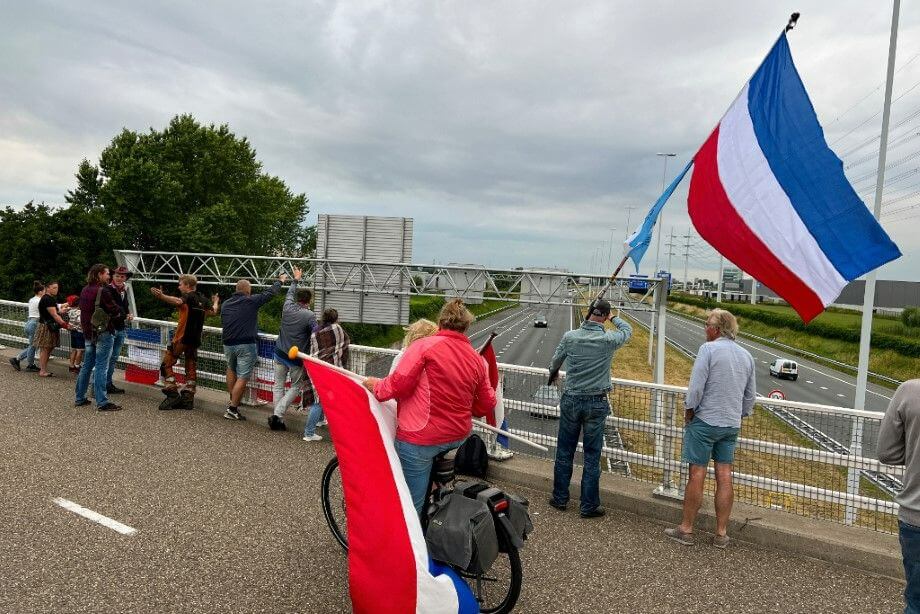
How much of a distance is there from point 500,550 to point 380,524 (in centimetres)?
76

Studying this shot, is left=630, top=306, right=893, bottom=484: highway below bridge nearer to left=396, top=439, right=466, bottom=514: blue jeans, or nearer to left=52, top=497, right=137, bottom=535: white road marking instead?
left=396, top=439, right=466, bottom=514: blue jeans

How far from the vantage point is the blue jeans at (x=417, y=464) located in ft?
11.4

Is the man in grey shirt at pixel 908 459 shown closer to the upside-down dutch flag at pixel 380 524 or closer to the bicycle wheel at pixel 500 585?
the bicycle wheel at pixel 500 585

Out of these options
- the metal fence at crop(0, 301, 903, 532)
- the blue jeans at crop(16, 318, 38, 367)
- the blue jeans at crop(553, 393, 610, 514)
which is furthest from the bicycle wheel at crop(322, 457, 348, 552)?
the blue jeans at crop(16, 318, 38, 367)

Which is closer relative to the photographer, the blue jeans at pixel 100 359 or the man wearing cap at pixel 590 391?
the man wearing cap at pixel 590 391

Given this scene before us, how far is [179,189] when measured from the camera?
40.4m

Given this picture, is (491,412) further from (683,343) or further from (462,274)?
(683,343)

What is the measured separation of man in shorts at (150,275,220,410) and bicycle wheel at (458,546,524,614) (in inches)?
215

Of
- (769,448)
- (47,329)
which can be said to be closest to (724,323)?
(769,448)

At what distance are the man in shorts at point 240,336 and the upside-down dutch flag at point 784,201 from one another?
16.9 feet

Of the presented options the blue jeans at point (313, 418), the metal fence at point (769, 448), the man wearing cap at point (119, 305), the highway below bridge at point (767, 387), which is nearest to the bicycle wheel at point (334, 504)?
the highway below bridge at point (767, 387)

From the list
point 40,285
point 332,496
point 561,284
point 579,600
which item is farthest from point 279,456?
point 561,284

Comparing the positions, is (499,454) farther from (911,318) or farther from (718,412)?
(911,318)

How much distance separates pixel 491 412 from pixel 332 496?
1.56 m
